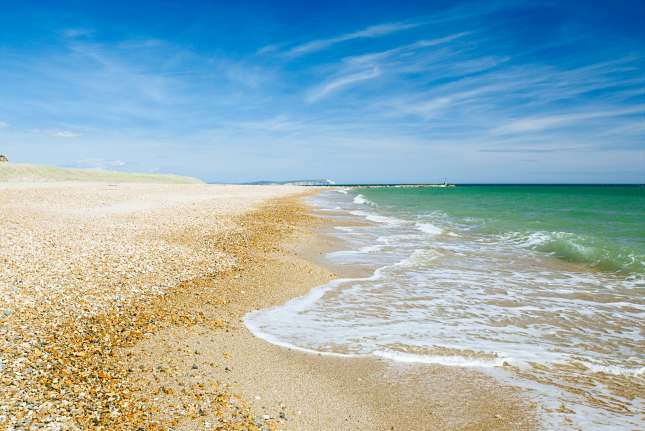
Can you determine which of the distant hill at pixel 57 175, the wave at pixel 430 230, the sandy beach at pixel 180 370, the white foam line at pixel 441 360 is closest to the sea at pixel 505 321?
the white foam line at pixel 441 360

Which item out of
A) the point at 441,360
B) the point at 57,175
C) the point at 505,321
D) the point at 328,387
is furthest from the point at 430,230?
the point at 57,175

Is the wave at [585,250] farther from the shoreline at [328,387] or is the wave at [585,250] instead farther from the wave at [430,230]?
the shoreline at [328,387]

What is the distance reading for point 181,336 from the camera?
5773 mm

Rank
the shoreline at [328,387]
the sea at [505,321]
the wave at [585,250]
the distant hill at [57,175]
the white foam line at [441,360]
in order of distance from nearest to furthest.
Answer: the shoreline at [328,387] → the sea at [505,321] → the white foam line at [441,360] → the wave at [585,250] → the distant hill at [57,175]

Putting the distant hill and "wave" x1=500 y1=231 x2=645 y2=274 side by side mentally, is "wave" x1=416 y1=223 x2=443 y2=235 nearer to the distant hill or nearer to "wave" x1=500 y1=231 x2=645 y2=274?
"wave" x1=500 y1=231 x2=645 y2=274

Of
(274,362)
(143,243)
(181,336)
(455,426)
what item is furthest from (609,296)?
(143,243)

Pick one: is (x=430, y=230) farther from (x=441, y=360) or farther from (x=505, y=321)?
(x=441, y=360)

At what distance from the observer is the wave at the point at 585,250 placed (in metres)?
12.4

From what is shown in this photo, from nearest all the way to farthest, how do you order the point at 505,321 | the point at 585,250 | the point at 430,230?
the point at 505,321 → the point at 585,250 → the point at 430,230

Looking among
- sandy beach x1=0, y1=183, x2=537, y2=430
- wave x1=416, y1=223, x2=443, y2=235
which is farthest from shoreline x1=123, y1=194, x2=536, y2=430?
wave x1=416, y1=223, x2=443, y2=235

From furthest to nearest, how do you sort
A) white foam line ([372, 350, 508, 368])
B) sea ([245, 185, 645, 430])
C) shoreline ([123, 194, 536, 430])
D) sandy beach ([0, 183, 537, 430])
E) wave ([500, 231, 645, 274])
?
1. wave ([500, 231, 645, 274])
2. white foam line ([372, 350, 508, 368])
3. sea ([245, 185, 645, 430])
4. shoreline ([123, 194, 536, 430])
5. sandy beach ([0, 183, 537, 430])

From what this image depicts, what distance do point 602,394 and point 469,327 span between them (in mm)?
2238

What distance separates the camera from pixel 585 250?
14398 millimetres

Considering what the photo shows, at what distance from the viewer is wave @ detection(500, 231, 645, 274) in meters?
12.4
